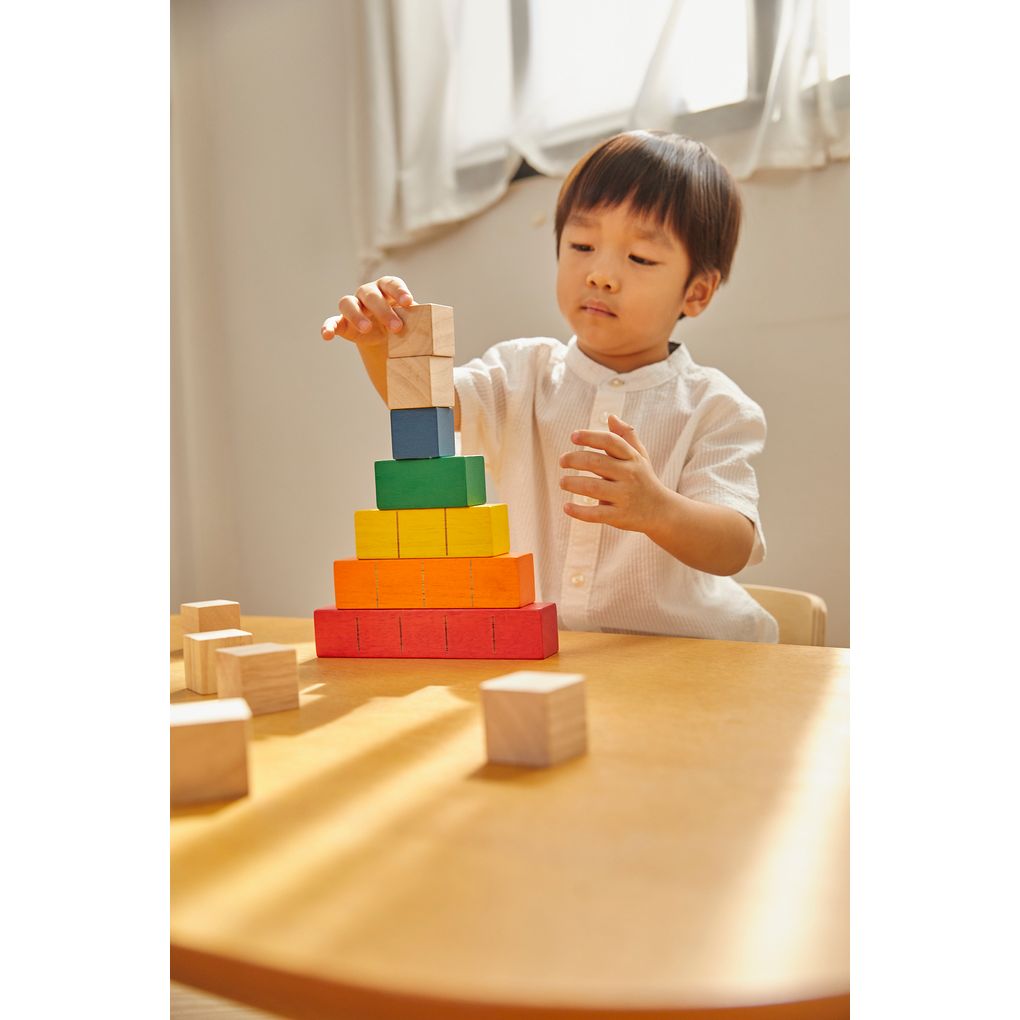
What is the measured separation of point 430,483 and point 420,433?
4 centimetres

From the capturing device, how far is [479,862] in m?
0.34

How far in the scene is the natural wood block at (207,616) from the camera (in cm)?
79

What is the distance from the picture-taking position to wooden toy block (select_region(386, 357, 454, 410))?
2.42 ft

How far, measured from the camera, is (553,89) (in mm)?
1567

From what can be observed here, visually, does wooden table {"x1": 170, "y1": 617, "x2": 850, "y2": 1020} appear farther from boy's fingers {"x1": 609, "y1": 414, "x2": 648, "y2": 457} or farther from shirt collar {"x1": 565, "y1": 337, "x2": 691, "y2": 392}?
shirt collar {"x1": 565, "y1": 337, "x2": 691, "y2": 392}

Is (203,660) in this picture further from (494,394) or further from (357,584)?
(494,394)

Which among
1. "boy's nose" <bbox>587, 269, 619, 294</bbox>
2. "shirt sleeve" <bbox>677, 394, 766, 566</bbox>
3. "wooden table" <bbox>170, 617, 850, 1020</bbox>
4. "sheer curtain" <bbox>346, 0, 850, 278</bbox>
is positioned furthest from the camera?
"sheer curtain" <bbox>346, 0, 850, 278</bbox>

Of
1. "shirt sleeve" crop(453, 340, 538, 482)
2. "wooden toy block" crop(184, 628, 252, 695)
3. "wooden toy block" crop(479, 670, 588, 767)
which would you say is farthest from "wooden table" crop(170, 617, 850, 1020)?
"shirt sleeve" crop(453, 340, 538, 482)

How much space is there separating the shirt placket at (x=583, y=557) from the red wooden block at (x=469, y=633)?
34 centimetres

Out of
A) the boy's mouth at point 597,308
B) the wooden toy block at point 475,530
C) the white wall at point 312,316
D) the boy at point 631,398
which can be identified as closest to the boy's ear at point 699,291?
the boy at point 631,398

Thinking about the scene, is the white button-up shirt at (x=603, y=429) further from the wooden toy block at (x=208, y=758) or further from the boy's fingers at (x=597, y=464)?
the wooden toy block at (x=208, y=758)

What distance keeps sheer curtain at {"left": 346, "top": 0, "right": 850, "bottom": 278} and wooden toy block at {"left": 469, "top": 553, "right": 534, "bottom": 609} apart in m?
0.93
